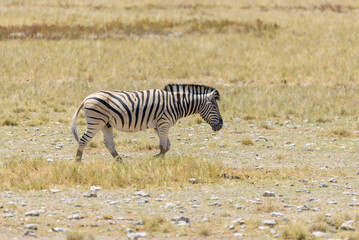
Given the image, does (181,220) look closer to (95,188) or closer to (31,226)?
(31,226)

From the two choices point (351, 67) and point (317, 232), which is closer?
point (317, 232)

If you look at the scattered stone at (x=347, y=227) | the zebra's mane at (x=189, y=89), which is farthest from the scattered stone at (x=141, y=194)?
the zebra's mane at (x=189, y=89)

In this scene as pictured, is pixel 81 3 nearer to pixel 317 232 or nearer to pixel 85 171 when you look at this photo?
pixel 85 171

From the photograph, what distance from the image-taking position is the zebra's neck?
1440 centimetres

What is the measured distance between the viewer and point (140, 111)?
45.6 ft

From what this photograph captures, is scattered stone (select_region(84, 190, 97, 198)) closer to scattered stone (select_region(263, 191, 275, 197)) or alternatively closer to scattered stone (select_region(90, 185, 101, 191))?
scattered stone (select_region(90, 185, 101, 191))

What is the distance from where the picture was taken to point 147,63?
33719 millimetres

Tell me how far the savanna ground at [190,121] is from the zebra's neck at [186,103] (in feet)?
3.48

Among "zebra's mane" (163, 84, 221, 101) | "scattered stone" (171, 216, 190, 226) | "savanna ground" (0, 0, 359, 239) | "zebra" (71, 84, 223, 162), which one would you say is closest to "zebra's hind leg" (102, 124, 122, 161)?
"zebra" (71, 84, 223, 162)

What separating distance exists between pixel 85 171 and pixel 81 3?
43287mm

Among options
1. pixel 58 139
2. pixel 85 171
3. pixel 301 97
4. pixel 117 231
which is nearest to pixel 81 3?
pixel 301 97

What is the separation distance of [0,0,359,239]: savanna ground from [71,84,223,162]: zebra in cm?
69

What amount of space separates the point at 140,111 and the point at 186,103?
4.15ft

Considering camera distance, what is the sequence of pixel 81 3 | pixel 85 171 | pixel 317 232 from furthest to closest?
pixel 81 3 < pixel 85 171 < pixel 317 232
